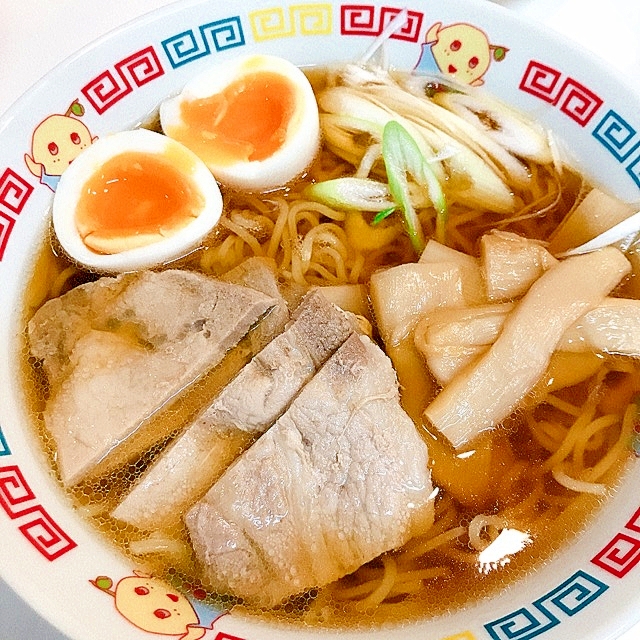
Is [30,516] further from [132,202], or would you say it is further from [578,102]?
[578,102]

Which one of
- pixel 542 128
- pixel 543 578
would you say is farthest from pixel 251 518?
pixel 542 128

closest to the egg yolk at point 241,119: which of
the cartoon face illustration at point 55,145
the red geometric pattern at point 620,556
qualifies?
the cartoon face illustration at point 55,145

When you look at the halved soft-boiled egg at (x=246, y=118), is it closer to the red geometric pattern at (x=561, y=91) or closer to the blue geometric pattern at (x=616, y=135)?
the red geometric pattern at (x=561, y=91)

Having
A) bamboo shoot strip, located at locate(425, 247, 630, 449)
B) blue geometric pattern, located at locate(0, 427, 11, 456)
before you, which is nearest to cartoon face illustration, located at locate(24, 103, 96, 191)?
blue geometric pattern, located at locate(0, 427, 11, 456)

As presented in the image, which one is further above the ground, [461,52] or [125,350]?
[461,52]

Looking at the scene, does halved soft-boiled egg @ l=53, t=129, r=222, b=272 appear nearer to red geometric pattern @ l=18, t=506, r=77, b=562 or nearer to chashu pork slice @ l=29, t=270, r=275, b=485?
chashu pork slice @ l=29, t=270, r=275, b=485

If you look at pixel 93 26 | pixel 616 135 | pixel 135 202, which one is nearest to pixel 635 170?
pixel 616 135
